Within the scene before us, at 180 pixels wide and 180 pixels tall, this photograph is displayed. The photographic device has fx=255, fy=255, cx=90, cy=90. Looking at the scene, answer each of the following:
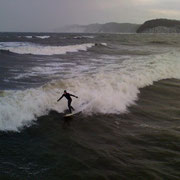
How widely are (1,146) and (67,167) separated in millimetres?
2731

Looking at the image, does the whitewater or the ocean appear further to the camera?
the whitewater

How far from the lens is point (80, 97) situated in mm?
14203

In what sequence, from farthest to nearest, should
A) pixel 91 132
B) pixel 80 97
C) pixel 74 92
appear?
1. pixel 74 92
2. pixel 80 97
3. pixel 91 132

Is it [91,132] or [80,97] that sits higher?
[80,97]

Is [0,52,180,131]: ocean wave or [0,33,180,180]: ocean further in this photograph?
[0,52,180,131]: ocean wave

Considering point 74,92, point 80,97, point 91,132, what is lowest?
point 91,132

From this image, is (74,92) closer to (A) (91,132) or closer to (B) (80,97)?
(B) (80,97)

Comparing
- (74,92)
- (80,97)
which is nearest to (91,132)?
(80,97)

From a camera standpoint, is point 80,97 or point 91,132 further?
Answer: point 80,97

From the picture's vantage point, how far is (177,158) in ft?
28.3

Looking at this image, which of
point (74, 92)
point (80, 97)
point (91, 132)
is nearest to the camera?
point (91, 132)

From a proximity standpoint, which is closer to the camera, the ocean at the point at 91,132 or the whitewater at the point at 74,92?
the ocean at the point at 91,132

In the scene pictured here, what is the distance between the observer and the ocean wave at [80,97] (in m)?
11.1

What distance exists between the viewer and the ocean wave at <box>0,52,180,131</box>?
1105 centimetres
